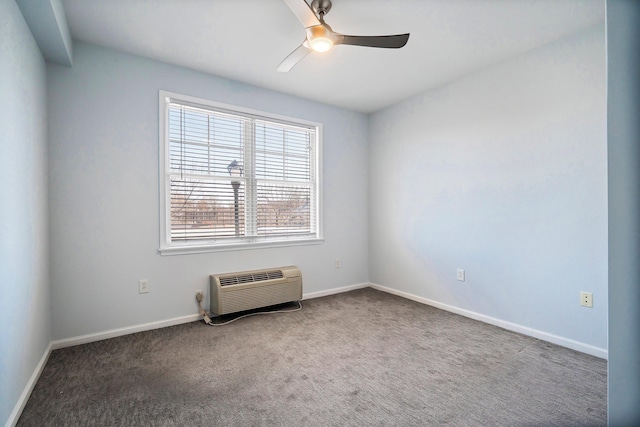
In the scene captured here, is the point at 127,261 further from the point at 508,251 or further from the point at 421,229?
the point at 508,251

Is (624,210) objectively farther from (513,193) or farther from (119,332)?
(119,332)

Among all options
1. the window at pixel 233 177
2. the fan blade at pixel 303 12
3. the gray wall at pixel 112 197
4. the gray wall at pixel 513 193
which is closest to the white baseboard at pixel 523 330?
the gray wall at pixel 513 193

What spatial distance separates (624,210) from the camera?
24.1 inches

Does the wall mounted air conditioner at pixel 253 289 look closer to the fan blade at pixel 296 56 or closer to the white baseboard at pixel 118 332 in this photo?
the white baseboard at pixel 118 332

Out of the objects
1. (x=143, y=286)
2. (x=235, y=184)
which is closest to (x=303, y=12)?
(x=235, y=184)

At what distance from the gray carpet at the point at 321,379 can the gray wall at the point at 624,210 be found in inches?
48.0

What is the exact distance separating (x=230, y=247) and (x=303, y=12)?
90.2 inches

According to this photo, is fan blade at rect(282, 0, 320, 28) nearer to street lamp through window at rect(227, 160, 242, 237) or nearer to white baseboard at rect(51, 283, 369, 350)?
street lamp through window at rect(227, 160, 242, 237)

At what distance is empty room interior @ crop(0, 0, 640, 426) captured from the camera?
80.9 inches

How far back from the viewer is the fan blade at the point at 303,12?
1.73 meters

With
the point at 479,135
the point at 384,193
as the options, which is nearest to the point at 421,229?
the point at 384,193

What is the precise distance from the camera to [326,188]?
3996 millimetres

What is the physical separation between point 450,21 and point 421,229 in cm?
217

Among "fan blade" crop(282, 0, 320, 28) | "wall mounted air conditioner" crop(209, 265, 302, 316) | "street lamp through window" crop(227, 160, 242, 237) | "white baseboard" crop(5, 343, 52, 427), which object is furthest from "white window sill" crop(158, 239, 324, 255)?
"fan blade" crop(282, 0, 320, 28)
